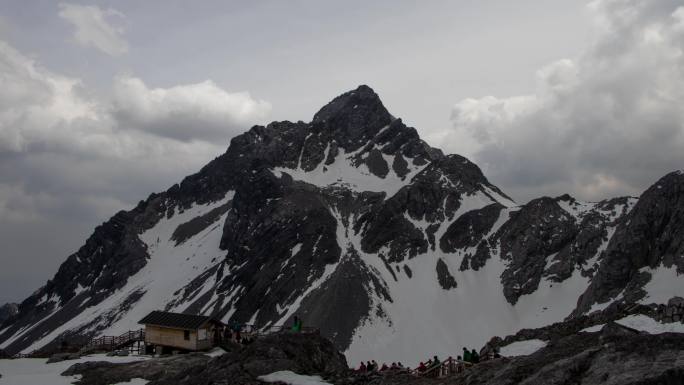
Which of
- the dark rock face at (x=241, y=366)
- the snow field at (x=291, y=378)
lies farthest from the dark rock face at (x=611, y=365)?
the dark rock face at (x=241, y=366)

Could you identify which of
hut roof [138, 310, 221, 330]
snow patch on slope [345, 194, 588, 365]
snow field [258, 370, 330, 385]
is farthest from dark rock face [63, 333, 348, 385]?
snow patch on slope [345, 194, 588, 365]

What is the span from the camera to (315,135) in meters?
198

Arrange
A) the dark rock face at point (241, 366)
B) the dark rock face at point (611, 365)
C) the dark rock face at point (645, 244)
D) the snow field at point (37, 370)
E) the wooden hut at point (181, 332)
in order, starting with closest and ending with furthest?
1. the dark rock face at point (611, 365)
2. the dark rock face at point (241, 366)
3. the snow field at point (37, 370)
4. the wooden hut at point (181, 332)
5. the dark rock face at point (645, 244)

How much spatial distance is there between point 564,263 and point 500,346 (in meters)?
86.9

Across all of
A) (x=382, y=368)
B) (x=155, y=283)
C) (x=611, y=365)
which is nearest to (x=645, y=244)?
(x=382, y=368)

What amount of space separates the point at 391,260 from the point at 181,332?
91060 mm

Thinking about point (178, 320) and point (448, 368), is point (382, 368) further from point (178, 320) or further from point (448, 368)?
point (178, 320)

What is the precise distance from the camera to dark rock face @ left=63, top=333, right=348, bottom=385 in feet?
91.4

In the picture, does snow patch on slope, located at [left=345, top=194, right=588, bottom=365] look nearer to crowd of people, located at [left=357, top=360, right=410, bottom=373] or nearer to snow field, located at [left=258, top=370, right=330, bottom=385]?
crowd of people, located at [left=357, top=360, right=410, bottom=373]

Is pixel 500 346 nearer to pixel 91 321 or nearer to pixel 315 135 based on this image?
pixel 91 321

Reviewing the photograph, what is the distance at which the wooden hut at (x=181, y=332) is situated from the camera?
45.9 metres

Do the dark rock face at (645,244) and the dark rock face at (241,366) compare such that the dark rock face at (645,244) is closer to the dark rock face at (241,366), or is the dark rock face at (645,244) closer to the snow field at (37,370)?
the dark rock face at (241,366)

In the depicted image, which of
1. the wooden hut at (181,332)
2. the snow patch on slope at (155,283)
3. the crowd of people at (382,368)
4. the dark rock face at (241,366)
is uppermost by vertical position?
the snow patch on slope at (155,283)

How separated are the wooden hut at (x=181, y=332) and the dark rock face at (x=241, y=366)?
7.80 meters
